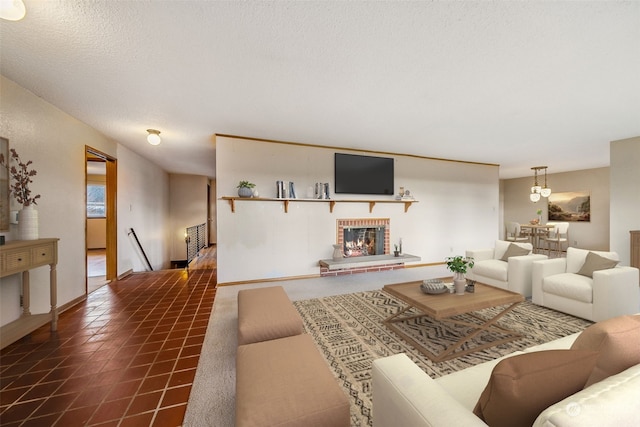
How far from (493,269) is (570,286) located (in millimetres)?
897

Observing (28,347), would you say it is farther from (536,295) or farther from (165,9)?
(536,295)

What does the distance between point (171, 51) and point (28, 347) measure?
2.91 metres

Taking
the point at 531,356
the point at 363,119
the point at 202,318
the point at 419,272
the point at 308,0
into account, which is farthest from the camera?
the point at 419,272

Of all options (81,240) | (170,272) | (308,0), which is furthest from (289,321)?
(170,272)

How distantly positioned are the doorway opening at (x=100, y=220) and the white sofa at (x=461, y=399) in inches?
178

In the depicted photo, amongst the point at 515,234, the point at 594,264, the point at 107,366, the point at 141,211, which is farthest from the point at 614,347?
the point at 515,234

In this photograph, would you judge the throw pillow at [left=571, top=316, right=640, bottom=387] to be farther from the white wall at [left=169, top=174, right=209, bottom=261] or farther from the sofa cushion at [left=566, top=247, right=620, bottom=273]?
the white wall at [left=169, top=174, right=209, bottom=261]

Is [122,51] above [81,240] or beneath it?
above

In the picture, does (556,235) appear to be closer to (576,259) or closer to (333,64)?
(576,259)

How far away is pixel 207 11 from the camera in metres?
1.56

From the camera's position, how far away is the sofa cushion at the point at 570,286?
2.62m

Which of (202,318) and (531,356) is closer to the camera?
(531,356)

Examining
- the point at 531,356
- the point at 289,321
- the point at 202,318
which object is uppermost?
the point at 531,356

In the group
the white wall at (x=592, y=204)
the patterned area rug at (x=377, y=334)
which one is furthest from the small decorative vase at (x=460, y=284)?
the white wall at (x=592, y=204)
